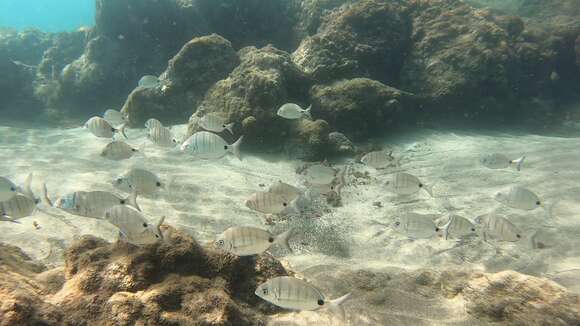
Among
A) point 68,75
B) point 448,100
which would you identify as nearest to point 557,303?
point 448,100

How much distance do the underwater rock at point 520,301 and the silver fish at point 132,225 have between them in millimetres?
3435

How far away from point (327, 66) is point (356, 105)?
1.89m

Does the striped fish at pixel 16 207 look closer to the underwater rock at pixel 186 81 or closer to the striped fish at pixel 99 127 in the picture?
the striped fish at pixel 99 127

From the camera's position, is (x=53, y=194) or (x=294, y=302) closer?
(x=294, y=302)

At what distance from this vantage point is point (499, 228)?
4.35 meters

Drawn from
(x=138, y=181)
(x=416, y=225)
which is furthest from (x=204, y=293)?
(x=416, y=225)

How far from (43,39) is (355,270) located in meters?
31.3

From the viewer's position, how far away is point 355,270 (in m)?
4.73

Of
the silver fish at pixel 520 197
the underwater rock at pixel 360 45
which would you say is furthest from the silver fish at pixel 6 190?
the underwater rock at pixel 360 45

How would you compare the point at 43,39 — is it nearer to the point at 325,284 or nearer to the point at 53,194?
the point at 53,194

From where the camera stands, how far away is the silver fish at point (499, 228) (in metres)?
4.28

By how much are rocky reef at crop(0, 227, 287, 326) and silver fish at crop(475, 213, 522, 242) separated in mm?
2761

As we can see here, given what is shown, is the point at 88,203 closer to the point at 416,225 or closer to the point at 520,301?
the point at 416,225

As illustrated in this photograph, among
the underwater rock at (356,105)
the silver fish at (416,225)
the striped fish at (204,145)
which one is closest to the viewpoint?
the silver fish at (416,225)
